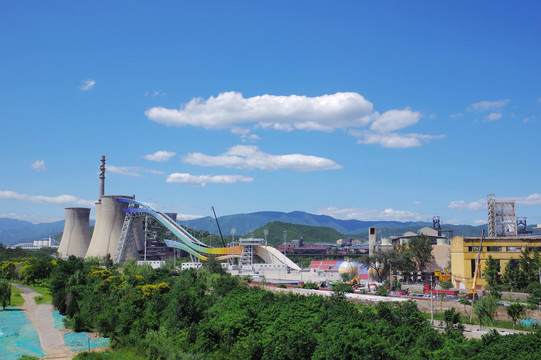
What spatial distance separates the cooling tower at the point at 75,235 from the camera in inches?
4026

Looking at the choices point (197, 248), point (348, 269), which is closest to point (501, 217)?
Result: point (348, 269)

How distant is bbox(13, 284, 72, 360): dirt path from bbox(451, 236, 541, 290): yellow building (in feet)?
155

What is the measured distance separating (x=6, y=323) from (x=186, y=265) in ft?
148

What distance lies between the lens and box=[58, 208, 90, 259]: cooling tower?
102250mm

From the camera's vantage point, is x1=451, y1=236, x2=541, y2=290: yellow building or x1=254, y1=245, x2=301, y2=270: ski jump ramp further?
x1=254, y1=245, x2=301, y2=270: ski jump ramp

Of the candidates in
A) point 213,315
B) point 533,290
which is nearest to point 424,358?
point 213,315

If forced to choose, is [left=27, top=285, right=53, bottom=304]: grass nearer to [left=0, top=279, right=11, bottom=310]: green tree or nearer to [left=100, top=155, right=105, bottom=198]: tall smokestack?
[left=0, top=279, right=11, bottom=310]: green tree

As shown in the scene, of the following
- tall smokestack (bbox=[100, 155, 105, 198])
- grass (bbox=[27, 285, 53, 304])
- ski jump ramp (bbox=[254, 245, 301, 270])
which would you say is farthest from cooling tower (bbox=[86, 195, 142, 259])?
ski jump ramp (bbox=[254, 245, 301, 270])

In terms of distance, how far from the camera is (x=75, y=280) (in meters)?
66.2

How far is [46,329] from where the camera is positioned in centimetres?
4769

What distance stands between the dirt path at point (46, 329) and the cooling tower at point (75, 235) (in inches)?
1318

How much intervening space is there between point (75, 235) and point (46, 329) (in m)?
58.9

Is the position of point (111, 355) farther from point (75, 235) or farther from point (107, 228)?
point (75, 235)

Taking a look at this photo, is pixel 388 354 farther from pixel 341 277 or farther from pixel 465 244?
pixel 341 277
